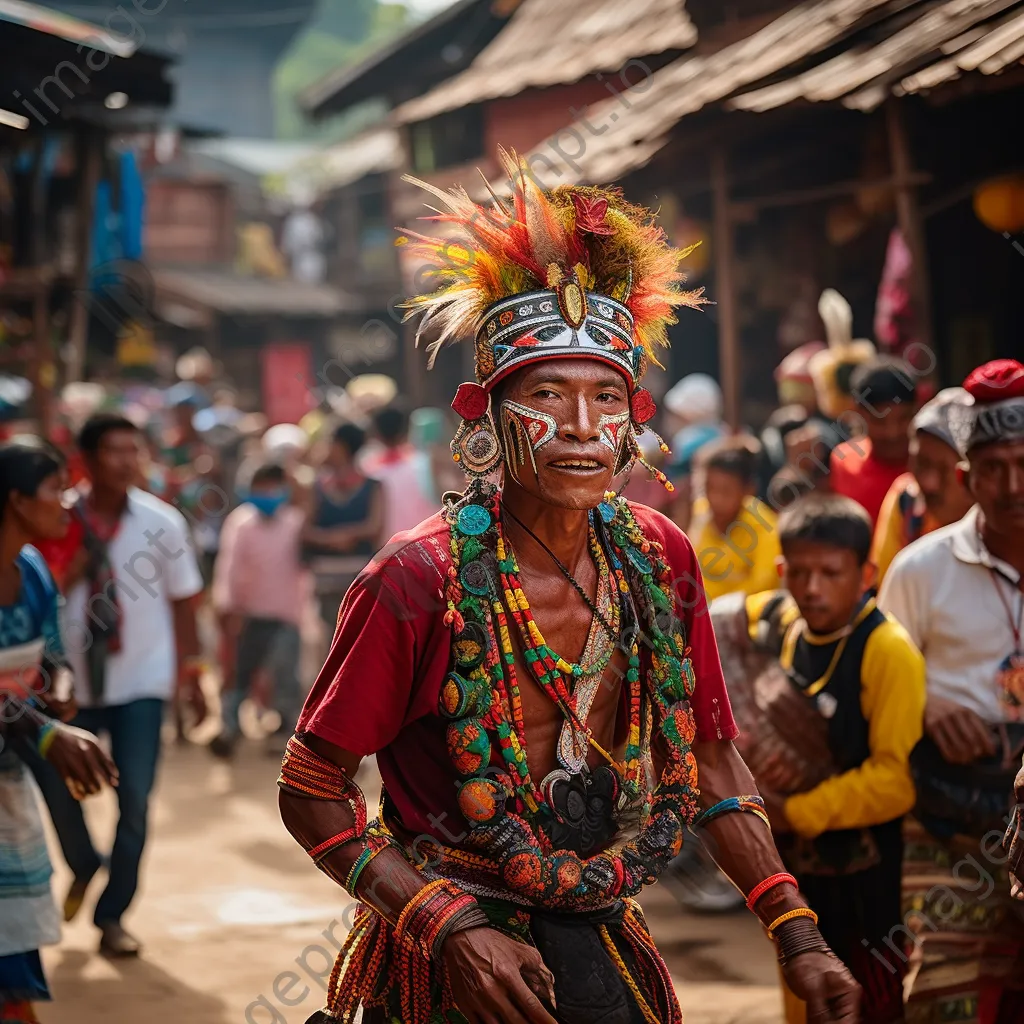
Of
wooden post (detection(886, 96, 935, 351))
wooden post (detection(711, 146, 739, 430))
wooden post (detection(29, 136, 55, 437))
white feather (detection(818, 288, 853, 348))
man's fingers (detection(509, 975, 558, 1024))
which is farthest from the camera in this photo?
wooden post (detection(29, 136, 55, 437))

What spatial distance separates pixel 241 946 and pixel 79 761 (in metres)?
2.26

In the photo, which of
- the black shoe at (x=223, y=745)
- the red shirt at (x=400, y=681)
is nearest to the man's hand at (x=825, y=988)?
the red shirt at (x=400, y=681)

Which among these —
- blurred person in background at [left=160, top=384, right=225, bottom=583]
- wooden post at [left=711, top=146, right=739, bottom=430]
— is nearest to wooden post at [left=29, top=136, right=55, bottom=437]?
blurred person in background at [left=160, top=384, right=225, bottom=583]

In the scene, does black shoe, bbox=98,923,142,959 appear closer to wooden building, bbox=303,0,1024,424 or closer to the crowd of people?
the crowd of people

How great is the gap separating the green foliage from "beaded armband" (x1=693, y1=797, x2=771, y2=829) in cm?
5325

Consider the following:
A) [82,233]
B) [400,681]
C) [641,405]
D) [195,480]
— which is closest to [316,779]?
[400,681]

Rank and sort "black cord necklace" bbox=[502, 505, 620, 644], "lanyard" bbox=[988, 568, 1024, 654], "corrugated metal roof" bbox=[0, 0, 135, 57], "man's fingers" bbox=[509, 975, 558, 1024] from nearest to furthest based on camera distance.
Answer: "man's fingers" bbox=[509, 975, 558, 1024]
"black cord necklace" bbox=[502, 505, 620, 644]
"lanyard" bbox=[988, 568, 1024, 654]
"corrugated metal roof" bbox=[0, 0, 135, 57]

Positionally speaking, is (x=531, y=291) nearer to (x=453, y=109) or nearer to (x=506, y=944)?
(x=506, y=944)

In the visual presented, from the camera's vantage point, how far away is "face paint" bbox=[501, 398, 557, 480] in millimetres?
3189

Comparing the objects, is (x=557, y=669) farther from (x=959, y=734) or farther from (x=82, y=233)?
(x=82, y=233)

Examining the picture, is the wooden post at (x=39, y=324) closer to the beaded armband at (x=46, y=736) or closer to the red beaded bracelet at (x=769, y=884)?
the beaded armband at (x=46, y=736)

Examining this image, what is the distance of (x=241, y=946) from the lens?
6.81 metres

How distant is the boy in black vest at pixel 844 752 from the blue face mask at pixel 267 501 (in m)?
6.61

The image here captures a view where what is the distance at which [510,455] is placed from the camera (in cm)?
326
